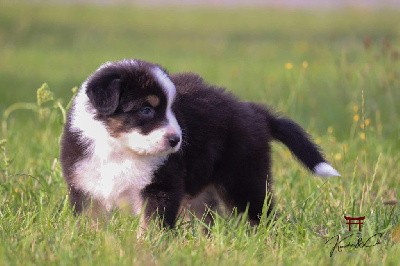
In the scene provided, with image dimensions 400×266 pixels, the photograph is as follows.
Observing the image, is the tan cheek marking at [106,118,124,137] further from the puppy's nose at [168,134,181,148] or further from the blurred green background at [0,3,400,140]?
the blurred green background at [0,3,400,140]

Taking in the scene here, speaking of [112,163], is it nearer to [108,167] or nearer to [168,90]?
[108,167]

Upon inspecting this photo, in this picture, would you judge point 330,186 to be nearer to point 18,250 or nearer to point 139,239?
point 139,239

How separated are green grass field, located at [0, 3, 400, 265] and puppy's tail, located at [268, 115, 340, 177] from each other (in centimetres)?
21

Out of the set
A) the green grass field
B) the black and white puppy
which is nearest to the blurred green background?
the green grass field

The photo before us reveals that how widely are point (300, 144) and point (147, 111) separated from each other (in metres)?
1.13

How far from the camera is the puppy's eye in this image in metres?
4.75

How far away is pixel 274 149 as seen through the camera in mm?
7055

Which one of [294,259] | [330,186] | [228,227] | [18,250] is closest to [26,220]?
[18,250]

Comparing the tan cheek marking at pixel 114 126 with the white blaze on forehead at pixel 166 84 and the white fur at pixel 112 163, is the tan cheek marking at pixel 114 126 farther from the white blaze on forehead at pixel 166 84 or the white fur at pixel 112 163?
Answer: the white blaze on forehead at pixel 166 84

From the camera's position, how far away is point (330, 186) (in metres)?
6.04

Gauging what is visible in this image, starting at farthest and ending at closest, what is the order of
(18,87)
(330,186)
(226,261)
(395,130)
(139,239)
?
(18,87) → (395,130) → (330,186) → (139,239) → (226,261)

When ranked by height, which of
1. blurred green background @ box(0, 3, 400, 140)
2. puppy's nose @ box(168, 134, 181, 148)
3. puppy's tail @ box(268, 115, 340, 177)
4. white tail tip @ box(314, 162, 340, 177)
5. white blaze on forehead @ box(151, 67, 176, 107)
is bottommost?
blurred green background @ box(0, 3, 400, 140)

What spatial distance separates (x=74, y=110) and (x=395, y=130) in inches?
152

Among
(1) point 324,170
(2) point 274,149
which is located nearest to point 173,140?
Answer: (1) point 324,170
